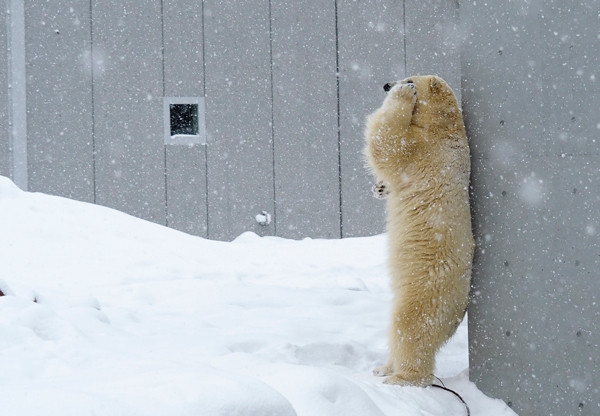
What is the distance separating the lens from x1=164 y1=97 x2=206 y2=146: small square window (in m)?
8.54

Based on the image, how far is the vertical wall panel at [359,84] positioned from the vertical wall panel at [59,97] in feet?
10.4

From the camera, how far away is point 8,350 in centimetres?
265

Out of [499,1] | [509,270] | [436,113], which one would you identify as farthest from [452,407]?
[499,1]

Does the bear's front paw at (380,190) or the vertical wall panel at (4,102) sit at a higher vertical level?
the vertical wall panel at (4,102)

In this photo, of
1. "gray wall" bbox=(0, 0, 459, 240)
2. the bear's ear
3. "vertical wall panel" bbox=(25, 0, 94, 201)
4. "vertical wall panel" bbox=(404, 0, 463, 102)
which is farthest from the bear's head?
"vertical wall panel" bbox=(25, 0, 94, 201)

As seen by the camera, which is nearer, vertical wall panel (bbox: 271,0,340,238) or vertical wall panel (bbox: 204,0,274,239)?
vertical wall panel (bbox: 204,0,274,239)

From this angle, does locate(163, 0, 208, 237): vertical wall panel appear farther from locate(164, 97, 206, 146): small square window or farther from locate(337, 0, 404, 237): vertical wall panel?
locate(337, 0, 404, 237): vertical wall panel

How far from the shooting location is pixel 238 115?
8641mm

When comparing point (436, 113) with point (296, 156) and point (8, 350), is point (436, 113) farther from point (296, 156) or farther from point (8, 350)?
point (296, 156)

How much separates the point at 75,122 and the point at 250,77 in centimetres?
221

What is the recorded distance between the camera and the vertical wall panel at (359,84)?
345 inches

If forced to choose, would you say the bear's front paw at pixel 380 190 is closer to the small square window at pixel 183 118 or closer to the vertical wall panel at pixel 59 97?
the small square window at pixel 183 118

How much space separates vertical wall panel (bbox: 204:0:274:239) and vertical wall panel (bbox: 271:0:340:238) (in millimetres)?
143

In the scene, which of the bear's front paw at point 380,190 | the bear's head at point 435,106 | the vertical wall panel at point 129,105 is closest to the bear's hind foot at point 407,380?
the bear's front paw at point 380,190
